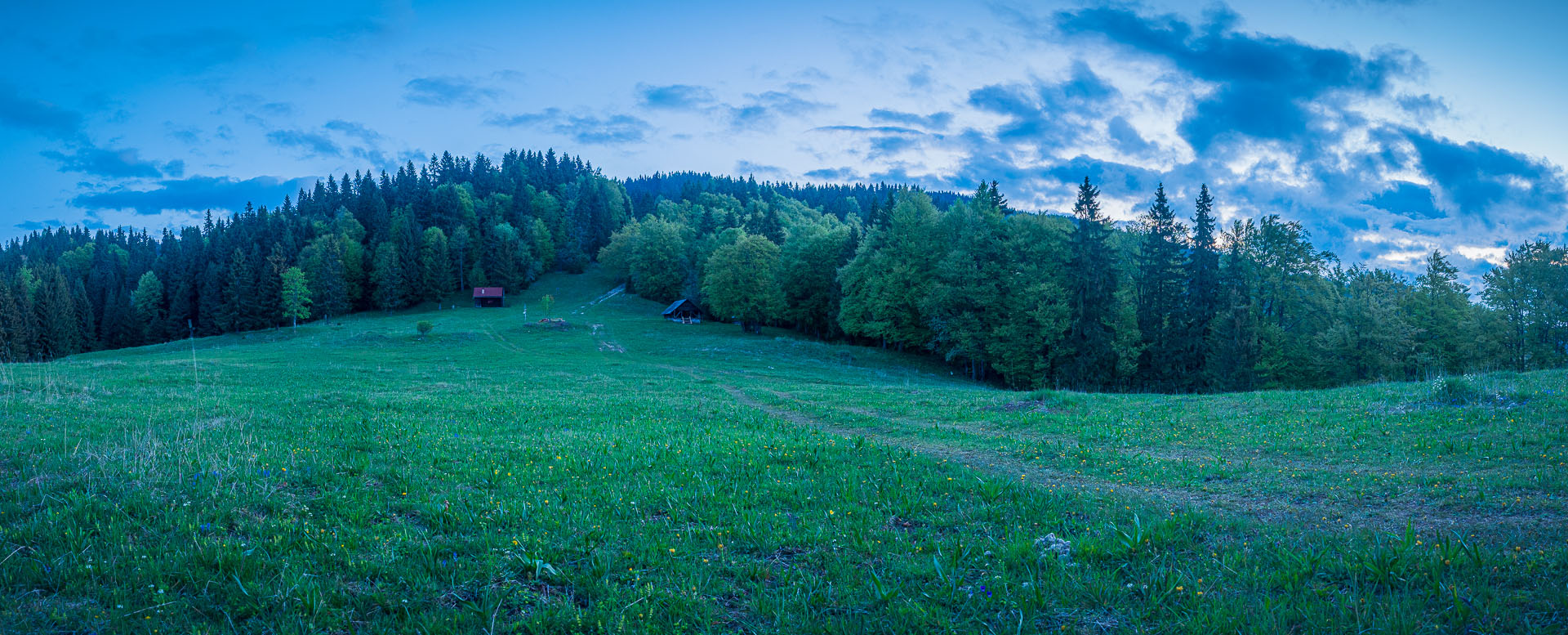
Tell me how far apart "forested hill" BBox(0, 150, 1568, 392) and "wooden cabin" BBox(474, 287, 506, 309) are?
4233mm

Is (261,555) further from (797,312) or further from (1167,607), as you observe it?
(797,312)

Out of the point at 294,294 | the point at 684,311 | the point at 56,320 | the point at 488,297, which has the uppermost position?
the point at 294,294

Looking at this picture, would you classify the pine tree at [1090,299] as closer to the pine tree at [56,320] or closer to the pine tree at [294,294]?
the pine tree at [294,294]

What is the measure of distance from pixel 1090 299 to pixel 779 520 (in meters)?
45.1

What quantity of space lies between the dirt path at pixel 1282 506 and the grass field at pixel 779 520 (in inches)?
2.7

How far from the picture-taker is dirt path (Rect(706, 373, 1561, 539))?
793 cm

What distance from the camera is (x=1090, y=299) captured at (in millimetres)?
47656

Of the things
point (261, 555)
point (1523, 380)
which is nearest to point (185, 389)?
point (261, 555)

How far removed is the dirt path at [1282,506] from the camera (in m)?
7.93

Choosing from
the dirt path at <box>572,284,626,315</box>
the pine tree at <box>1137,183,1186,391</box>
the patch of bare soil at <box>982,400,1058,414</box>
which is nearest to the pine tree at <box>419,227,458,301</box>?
the dirt path at <box>572,284,626,315</box>

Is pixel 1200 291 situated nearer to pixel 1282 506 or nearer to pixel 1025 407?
pixel 1025 407

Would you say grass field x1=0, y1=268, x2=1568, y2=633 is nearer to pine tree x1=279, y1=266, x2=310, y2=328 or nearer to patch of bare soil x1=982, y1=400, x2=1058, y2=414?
patch of bare soil x1=982, y1=400, x2=1058, y2=414

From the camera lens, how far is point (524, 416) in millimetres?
18328

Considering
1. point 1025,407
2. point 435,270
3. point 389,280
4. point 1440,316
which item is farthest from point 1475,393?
point 435,270
